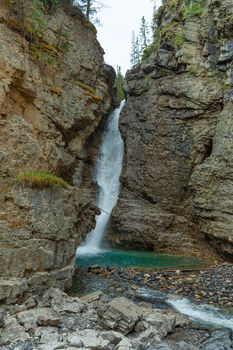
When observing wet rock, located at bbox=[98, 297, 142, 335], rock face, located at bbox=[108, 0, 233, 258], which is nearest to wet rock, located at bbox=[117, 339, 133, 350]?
wet rock, located at bbox=[98, 297, 142, 335]

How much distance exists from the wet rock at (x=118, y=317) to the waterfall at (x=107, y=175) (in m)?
20.2

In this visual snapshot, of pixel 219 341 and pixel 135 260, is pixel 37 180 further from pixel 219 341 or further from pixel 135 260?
pixel 135 260

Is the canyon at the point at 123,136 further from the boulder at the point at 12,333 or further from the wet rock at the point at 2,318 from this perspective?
the boulder at the point at 12,333

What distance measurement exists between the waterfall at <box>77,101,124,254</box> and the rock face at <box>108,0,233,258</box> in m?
1.36

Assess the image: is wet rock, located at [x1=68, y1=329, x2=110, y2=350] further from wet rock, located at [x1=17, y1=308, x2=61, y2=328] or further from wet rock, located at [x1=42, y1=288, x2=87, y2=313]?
wet rock, located at [x1=42, y1=288, x2=87, y2=313]

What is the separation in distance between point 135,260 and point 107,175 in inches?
494

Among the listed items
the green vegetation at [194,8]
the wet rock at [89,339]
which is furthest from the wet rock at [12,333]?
the green vegetation at [194,8]

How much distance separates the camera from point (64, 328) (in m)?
11.0

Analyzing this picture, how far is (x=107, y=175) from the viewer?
36.9 metres

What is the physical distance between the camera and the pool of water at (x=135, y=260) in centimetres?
2362

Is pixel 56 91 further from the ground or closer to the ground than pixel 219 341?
further from the ground

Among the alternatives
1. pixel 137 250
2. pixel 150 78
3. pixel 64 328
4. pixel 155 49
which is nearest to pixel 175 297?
pixel 64 328

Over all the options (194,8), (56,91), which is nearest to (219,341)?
(56,91)

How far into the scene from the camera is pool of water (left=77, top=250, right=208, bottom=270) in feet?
77.5
